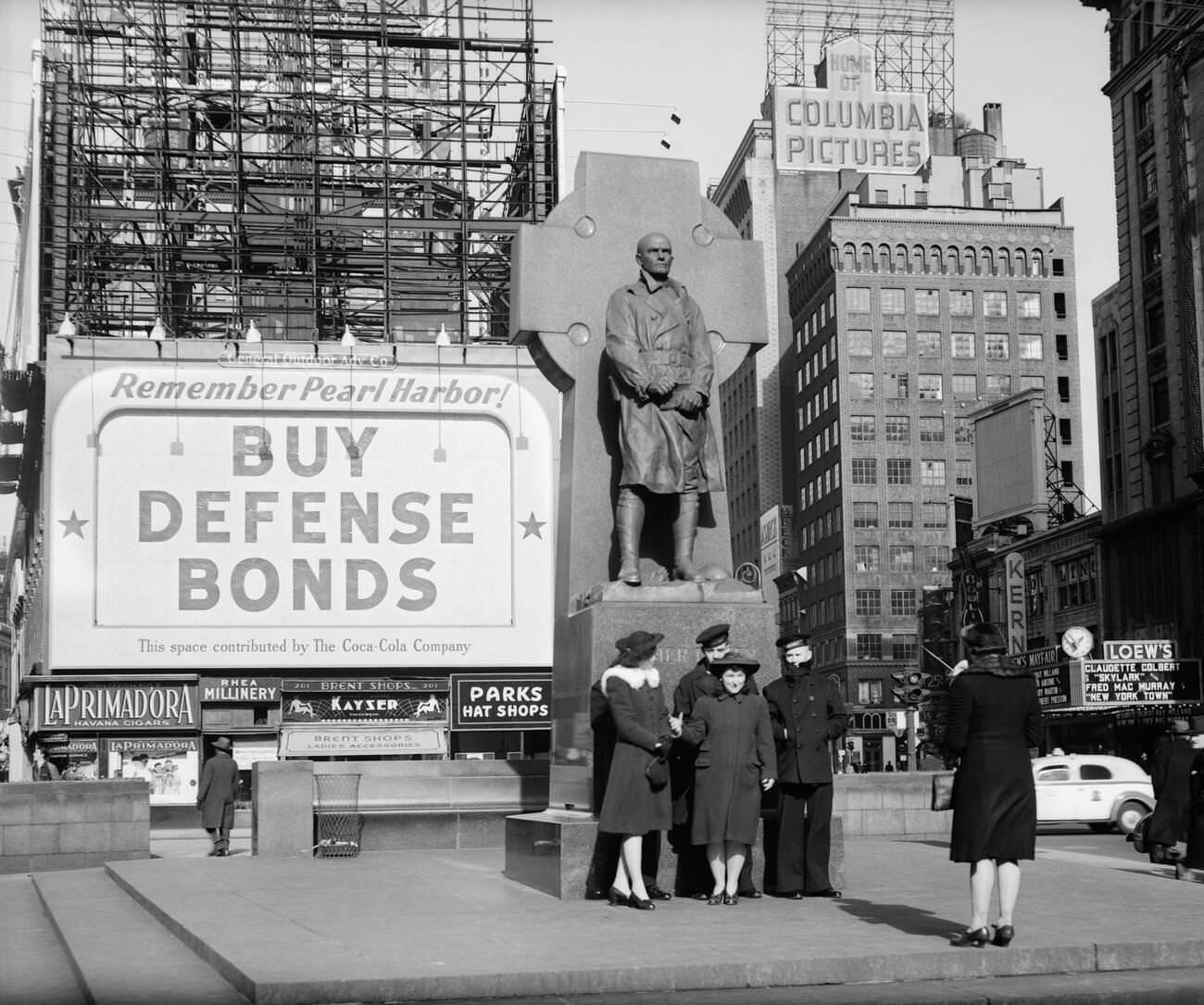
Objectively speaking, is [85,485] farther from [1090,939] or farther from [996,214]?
[996,214]

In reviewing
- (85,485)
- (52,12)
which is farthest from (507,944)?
(52,12)

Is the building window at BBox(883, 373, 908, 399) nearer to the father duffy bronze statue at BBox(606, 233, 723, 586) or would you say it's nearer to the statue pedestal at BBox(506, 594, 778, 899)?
the father duffy bronze statue at BBox(606, 233, 723, 586)

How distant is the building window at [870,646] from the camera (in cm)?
11462

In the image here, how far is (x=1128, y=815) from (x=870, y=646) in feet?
276

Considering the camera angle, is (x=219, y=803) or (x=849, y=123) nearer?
(x=219, y=803)

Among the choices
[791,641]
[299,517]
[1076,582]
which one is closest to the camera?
[791,641]

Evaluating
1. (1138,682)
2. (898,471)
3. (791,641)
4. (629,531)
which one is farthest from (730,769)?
(898,471)

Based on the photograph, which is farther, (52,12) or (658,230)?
(52,12)

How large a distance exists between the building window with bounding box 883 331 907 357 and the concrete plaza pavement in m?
105

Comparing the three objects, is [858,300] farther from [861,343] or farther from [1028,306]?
[1028,306]

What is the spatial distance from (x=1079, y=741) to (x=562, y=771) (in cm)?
6373

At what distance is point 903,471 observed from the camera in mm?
116375

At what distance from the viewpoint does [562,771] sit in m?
13.4

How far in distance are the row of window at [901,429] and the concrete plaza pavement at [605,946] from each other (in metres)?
104
